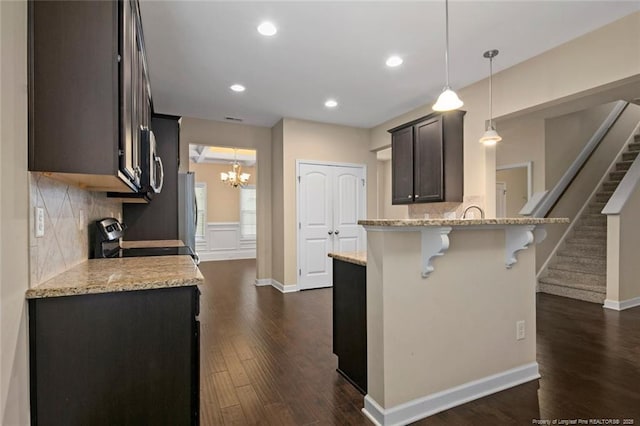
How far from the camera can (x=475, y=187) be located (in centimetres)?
390

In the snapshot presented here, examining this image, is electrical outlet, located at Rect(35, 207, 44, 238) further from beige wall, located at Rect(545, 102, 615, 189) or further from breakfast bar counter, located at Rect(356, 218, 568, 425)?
beige wall, located at Rect(545, 102, 615, 189)

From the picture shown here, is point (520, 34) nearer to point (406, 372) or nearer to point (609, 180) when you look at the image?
point (406, 372)

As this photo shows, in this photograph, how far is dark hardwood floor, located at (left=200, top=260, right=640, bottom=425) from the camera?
1962mm

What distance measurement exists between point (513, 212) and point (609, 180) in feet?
5.81

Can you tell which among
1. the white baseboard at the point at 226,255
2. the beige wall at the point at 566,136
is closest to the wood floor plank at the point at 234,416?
the beige wall at the point at 566,136

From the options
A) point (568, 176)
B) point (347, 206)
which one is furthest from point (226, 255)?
point (568, 176)

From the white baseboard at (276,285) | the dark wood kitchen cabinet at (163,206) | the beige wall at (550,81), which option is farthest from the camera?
the white baseboard at (276,285)

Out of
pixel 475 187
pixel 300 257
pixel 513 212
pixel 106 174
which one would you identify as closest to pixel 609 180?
pixel 513 212

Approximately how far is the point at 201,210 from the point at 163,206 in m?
4.93

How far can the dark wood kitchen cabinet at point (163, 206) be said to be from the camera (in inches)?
151

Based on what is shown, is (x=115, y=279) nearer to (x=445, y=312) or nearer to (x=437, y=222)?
(x=437, y=222)

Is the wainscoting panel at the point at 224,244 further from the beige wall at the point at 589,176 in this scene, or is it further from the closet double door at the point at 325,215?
the beige wall at the point at 589,176

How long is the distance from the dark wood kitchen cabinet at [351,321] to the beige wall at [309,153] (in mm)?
2771

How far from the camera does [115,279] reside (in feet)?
4.88
